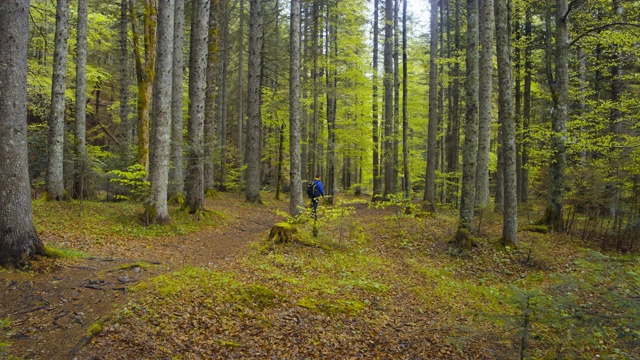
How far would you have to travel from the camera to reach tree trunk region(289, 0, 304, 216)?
10.9 meters

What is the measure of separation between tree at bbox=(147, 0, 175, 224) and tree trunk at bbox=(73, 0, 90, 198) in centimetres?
328

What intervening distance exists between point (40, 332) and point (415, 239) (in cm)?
984

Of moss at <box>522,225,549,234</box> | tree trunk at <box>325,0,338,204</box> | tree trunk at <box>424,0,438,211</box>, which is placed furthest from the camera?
tree trunk at <box>325,0,338,204</box>

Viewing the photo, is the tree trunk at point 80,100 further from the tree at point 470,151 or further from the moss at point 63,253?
the tree at point 470,151

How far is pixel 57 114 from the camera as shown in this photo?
1105 cm

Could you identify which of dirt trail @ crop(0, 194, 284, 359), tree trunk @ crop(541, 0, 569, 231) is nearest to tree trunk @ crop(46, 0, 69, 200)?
dirt trail @ crop(0, 194, 284, 359)

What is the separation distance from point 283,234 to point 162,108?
16.8 ft

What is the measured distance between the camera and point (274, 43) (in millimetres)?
23219

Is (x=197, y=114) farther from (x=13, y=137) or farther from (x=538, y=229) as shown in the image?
(x=538, y=229)

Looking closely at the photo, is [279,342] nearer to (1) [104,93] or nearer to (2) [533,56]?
(2) [533,56]

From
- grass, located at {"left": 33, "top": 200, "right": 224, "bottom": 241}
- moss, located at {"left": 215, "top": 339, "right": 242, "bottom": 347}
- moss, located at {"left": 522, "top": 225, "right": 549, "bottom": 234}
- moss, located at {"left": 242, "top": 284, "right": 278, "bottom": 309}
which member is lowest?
moss, located at {"left": 215, "top": 339, "right": 242, "bottom": 347}

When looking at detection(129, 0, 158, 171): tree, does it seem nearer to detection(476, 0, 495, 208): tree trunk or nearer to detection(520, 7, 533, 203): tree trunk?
detection(476, 0, 495, 208): tree trunk

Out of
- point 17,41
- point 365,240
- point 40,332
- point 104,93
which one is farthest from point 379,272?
point 104,93

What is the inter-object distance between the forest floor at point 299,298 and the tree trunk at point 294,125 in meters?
1.01
